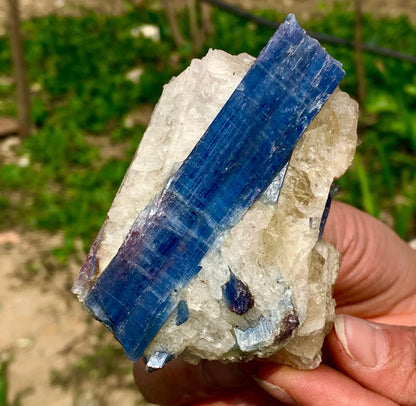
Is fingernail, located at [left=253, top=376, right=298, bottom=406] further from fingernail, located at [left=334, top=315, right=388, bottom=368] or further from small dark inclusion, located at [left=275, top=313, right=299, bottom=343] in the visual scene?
small dark inclusion, located at [left=275, top=313, right=299, bottom=343]

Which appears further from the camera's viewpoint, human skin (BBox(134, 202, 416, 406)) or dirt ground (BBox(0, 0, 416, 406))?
dirt ground (BBox(0, 0, 416, 406))

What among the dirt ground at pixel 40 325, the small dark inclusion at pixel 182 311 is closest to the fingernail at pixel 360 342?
the small dark inclusion at pixel 182 311

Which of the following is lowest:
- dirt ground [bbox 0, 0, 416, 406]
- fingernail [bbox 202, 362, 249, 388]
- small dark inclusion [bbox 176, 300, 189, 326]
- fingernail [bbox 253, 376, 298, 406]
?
dirt ground [bbox 0, 0, 416, 406]

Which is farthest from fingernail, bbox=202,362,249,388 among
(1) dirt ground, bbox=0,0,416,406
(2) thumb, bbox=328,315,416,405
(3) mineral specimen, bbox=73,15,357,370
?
(1) dirt ground, bbox=0,0,416,406

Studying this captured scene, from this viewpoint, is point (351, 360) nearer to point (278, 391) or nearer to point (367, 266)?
point (278, 391)

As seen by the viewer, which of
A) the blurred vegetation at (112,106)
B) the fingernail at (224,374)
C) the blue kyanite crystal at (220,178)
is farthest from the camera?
the blurred vegetation at (112,106)

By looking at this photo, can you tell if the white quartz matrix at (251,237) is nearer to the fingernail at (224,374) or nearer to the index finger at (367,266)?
the fingernail at (224,374)

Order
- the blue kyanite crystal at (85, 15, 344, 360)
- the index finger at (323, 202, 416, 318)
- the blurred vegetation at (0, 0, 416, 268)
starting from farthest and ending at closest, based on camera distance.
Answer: the blurred vegetation at (0, 0, 416, 268)
the index finger at (323, 202, 416, 318)
the blue kyanite crystal at (85, 15, 344, 360)
